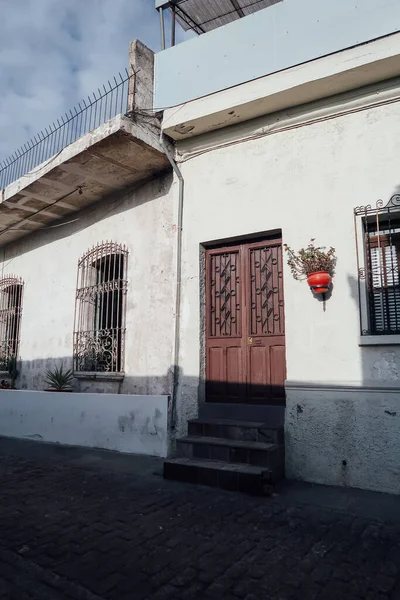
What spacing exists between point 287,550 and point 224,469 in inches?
62.1

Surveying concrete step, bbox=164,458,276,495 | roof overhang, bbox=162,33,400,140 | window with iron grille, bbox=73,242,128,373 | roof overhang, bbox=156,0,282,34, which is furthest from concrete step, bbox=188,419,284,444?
roof overhang, bbox=156,0,282,34

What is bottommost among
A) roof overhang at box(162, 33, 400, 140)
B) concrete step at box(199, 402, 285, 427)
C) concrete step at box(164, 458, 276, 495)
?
concrete step at box(164, 458, 276, 495)

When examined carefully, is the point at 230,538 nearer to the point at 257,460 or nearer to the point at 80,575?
the point at 80,575

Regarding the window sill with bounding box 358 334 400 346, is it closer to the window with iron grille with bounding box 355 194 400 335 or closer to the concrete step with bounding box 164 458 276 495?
the window with iron grille with bounding box 355 194 400 335

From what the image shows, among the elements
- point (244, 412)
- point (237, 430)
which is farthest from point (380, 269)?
point (237, 430)

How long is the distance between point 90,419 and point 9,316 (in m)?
4.55

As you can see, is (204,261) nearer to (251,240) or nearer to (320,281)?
(251,240)

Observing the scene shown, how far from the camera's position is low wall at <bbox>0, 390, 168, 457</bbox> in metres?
6.16

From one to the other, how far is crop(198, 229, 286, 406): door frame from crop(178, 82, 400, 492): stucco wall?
0.08m

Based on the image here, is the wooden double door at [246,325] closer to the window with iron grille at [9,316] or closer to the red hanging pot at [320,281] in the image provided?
the red hanging pot at [320,281]

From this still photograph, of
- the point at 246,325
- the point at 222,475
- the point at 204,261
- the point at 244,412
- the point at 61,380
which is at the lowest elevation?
the point at 222,475

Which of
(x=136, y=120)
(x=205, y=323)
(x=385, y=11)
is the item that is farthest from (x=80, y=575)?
(x=385, y=11)

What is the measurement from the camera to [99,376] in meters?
7.30

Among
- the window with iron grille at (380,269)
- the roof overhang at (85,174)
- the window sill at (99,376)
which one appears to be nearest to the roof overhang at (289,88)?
the roof overhang at (85,174)
